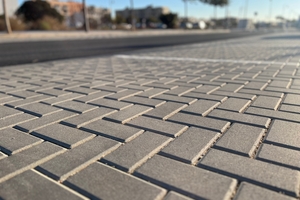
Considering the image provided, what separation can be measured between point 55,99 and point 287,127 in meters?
2.39

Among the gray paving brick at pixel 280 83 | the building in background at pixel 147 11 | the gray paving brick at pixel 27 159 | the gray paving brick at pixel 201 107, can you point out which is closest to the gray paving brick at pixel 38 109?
the gray paving brick at pixel 27 159

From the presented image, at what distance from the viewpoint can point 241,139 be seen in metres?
1.78

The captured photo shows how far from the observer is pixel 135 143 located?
175 cm

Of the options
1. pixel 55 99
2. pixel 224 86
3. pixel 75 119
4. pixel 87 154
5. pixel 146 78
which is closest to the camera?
pixel 87 154

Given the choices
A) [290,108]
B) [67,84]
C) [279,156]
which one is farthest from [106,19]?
[279,156]

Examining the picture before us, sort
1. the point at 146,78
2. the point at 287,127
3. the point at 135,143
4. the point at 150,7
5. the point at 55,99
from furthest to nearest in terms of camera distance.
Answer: the point at 150,7 < the point at 146,78 < the point at 55,99 < the point at 287,127 < the point at 135,143

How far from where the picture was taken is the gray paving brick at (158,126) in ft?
6.31

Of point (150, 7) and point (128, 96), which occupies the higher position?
point (150, 7)

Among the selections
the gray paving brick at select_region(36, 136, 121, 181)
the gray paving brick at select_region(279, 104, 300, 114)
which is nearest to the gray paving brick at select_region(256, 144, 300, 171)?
the gray paving brick at select_region(279, 104, 300, 114)

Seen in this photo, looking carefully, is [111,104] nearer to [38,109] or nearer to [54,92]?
[38,109]

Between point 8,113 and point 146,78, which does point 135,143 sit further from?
point 146,78

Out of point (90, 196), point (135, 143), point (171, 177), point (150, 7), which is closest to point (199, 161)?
point (171, 177)

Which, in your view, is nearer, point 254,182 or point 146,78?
point 254,182

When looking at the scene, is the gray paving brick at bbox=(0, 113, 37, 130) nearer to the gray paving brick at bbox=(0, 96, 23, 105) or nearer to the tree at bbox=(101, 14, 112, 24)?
the gray paving brick at bbox=(0, 96, 23, 105)
